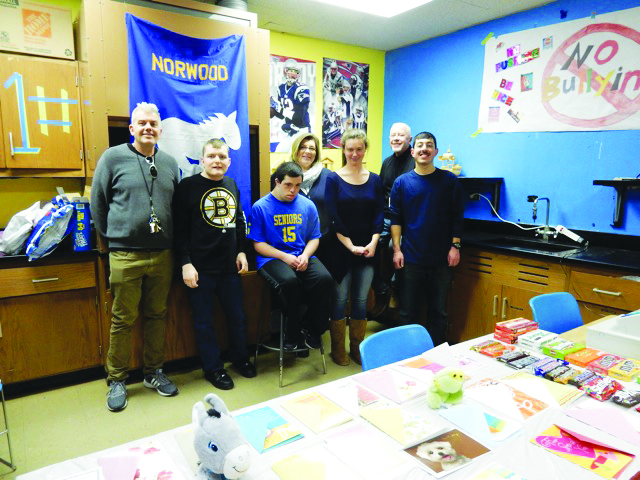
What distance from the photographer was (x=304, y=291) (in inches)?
106

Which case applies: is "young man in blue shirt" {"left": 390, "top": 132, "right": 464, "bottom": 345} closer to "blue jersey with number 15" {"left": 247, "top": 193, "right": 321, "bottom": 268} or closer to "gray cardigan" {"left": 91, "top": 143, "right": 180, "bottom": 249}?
"blue jersey with number 15" {"left": 247, "top": 193, "right": 321, "bottom": 268}

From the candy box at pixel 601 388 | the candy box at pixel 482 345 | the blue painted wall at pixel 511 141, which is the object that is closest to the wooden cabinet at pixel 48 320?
the candy box at pixel 482 345

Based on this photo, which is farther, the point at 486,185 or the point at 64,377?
the point at 486,185

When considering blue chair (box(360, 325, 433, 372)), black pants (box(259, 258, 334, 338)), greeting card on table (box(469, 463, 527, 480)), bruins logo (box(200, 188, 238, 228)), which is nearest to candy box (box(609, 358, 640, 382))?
blue chair (box(360, 325, 433, 372))

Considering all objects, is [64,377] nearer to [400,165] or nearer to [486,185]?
[400,165]

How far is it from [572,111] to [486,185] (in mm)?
836

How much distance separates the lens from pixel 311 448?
1.02 meters

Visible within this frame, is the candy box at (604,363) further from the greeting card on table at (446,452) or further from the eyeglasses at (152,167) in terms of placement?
the eyeglasses at (152,167)

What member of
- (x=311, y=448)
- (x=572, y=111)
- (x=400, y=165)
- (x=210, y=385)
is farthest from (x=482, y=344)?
(x=572, y=111)

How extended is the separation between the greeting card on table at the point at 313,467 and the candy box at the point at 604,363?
987 millimetres

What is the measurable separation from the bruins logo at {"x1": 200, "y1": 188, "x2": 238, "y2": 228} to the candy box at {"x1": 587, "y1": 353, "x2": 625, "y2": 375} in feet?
6.37

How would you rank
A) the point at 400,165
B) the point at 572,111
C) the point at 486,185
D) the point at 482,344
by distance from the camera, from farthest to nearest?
the point at 486,185 < the point at 400,165 < the point at 572,111 < the point at 482,344

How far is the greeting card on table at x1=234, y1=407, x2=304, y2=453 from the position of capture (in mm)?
1032

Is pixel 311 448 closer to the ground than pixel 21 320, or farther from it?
farther from it
